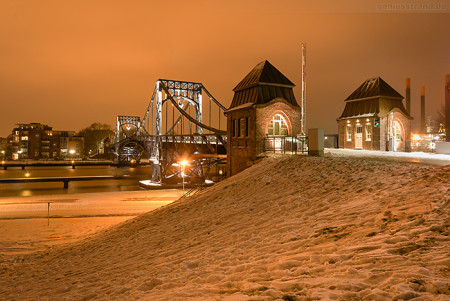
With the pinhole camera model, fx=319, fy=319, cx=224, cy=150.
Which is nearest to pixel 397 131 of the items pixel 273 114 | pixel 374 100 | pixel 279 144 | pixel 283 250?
pixel 374 100

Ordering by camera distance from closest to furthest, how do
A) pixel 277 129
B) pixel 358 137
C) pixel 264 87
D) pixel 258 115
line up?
1. pixel 258 115
2. pixel 264 87
3. pixel 277 129
4. pixel 358 137

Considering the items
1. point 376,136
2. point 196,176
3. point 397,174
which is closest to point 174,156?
point 196,176

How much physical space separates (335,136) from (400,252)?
2866 centimetres

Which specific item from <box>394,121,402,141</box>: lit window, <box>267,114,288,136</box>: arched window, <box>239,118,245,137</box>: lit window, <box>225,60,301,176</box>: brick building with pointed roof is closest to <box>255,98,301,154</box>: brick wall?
<box>225,60,301,176</box>: brick building with pointed roof

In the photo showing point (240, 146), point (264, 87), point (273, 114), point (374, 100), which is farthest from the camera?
point (374, 100)

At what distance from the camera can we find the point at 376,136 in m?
25.4

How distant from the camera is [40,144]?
13762 cm

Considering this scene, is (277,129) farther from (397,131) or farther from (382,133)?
(397,131)

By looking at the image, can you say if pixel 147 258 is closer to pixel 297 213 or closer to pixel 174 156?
pixel 297 213

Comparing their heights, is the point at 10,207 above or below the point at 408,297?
below

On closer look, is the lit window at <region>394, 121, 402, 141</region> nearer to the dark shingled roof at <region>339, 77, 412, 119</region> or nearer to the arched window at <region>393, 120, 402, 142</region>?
the arched window at <region>393, 120, 402, 142</region>

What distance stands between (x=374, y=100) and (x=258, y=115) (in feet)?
43.4

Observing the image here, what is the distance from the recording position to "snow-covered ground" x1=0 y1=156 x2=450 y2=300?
4.21 meters

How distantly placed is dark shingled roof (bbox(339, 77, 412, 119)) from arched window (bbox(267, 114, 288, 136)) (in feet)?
33.6
